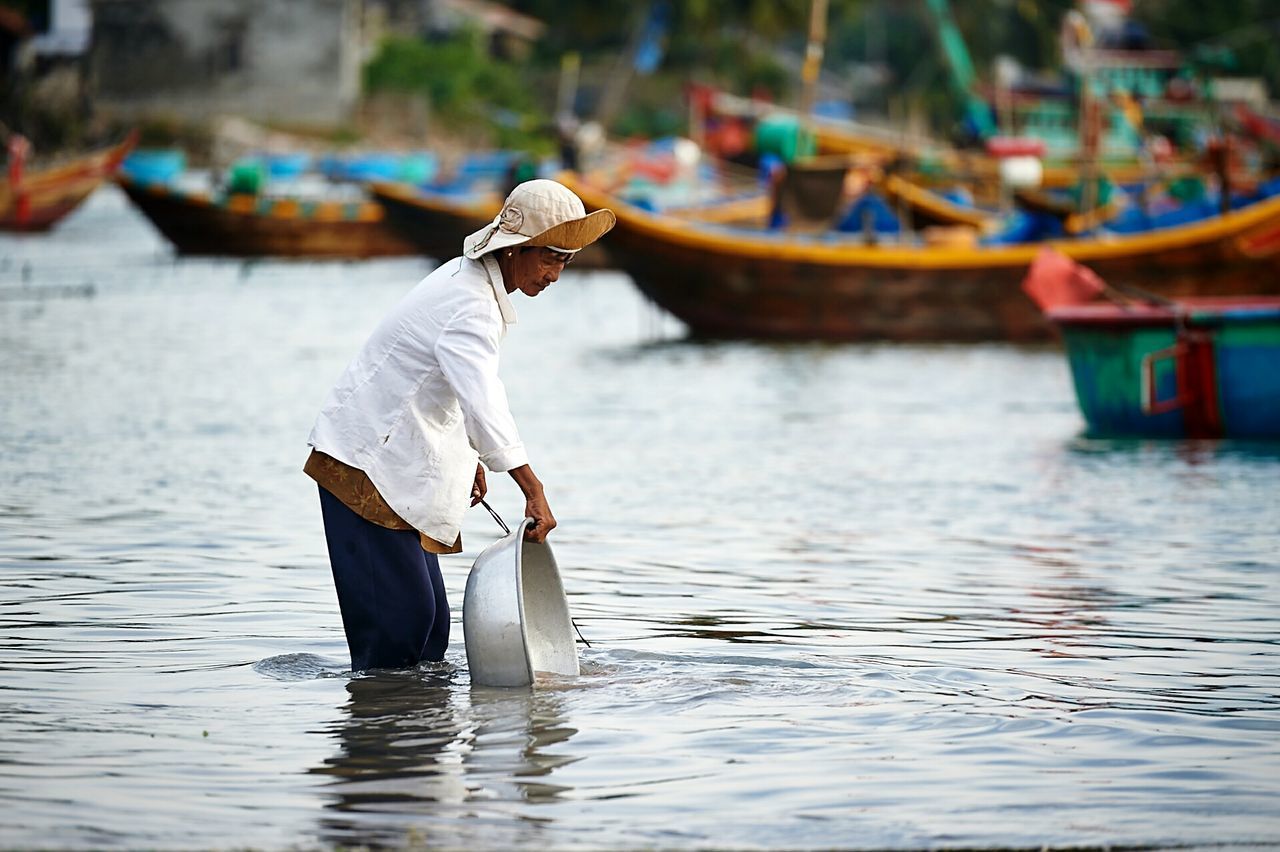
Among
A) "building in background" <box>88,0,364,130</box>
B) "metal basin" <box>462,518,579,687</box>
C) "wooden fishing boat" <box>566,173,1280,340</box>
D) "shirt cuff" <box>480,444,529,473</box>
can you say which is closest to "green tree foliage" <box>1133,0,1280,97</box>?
"building in background" <box>88,0,364,130</box>

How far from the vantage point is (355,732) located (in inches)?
232

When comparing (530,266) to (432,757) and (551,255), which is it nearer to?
(551,255)

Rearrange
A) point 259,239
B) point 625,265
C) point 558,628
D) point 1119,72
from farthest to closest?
point 1119,72
point 259,239
point 625,265
point 558,628

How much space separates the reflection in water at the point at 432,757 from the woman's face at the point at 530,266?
1.20 m

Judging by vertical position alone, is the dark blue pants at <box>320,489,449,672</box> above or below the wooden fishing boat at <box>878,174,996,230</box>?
below

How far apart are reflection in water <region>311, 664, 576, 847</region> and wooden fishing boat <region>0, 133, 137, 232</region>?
37806mm

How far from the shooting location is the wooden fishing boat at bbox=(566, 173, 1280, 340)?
23500mm

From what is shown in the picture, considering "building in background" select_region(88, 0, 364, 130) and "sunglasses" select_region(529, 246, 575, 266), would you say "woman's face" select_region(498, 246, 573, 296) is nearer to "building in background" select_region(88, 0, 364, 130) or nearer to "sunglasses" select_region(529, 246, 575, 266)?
"sunglasses" select_region(529, 246, 575, 266)

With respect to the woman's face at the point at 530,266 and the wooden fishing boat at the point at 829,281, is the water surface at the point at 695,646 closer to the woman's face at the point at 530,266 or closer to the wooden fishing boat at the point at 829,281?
the woman's face at the point at 530,266

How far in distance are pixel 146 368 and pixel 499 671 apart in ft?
45.8

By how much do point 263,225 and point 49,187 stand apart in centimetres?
521

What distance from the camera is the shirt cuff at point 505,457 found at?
5.68m

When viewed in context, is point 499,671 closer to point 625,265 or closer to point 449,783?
point 449,783

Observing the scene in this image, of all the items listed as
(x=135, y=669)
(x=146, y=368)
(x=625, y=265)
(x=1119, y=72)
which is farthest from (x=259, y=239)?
(x=135, y=669)
